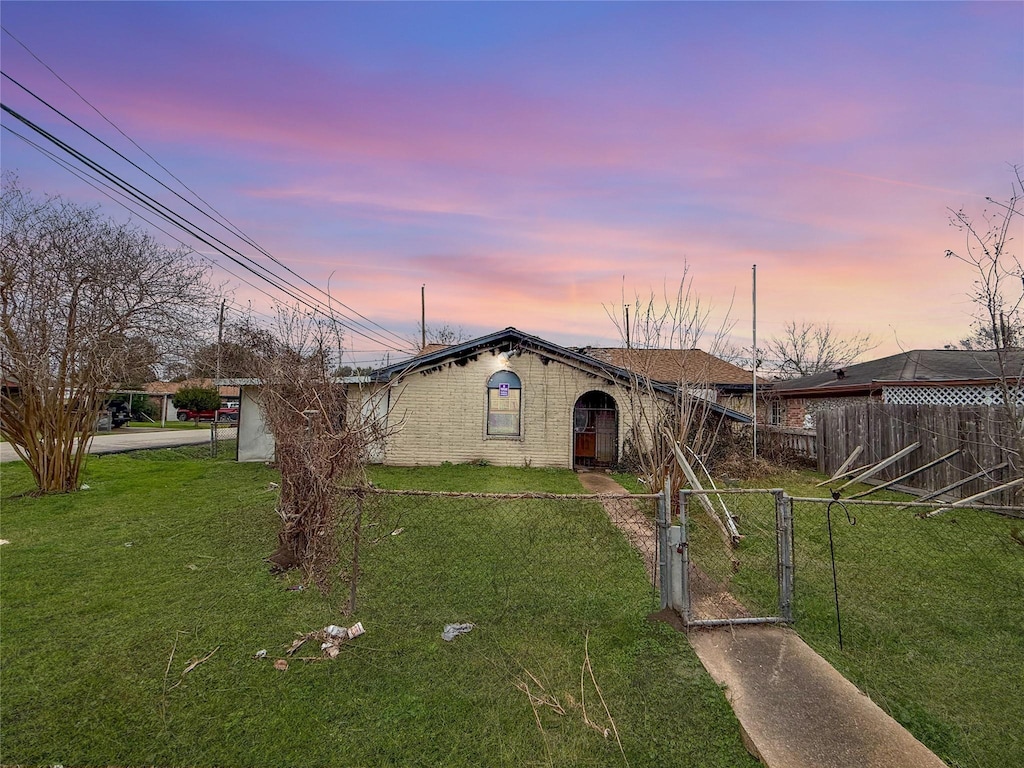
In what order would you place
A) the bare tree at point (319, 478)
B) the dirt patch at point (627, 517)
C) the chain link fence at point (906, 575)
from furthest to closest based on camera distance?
the dirt patch at point (627, 517)
the bare tree at point (319, 478)
the chain link fence at point (906, 575)

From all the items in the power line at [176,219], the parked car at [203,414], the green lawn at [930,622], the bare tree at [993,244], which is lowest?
the green lawn at [930,622]

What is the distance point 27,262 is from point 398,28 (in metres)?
8.46

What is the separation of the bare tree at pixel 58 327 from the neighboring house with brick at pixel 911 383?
58.8 ft

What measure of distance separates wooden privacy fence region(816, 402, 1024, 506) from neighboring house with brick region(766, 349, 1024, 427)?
1.17 meters

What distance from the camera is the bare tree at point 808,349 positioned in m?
33.9

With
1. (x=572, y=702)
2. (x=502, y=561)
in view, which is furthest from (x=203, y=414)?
(x=572, y=702)

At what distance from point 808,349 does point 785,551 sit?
3892 cm

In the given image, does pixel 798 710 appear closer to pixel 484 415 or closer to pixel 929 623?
pixel 929 623

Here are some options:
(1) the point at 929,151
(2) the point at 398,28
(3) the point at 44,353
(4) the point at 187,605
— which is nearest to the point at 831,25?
(1) the point at 929,151

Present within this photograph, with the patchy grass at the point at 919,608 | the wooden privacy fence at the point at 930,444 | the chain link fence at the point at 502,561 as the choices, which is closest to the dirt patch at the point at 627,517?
the chain link fence at the point at 502,561

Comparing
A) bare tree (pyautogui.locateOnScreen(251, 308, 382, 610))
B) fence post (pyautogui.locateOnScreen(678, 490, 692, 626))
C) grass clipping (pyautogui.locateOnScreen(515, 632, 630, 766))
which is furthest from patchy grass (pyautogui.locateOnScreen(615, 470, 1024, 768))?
bare tree (pyautogui.locateOnScreen(251, 308, 382, 610))

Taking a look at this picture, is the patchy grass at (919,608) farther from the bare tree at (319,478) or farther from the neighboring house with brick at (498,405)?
the neighboring house with brick at (498,405)

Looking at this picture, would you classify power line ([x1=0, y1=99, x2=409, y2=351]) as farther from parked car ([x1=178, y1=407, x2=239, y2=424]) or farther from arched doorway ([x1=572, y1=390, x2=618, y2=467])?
parked car ([x1=178, y1=407, x2=239, y2=424])

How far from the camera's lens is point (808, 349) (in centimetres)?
3562
